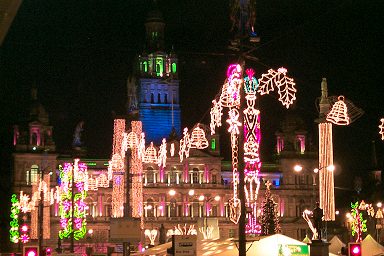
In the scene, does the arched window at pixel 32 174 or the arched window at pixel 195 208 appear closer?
the arched window at pixel 32 174

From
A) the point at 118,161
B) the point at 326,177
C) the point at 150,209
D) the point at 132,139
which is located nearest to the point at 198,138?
the point at 132,139

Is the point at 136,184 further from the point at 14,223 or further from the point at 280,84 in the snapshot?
the point at 14,223

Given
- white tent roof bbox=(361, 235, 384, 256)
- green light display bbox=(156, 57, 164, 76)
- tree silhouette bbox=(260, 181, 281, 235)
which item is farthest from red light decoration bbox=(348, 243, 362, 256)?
green light display bbox=(156, 57, 164, 76)

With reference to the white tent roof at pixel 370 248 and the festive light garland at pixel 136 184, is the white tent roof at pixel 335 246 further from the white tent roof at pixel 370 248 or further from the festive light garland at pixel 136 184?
the festive light garland at pixel 136 184

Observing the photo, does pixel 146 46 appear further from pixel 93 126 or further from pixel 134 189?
pixel 134 189

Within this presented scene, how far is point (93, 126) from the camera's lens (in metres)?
112

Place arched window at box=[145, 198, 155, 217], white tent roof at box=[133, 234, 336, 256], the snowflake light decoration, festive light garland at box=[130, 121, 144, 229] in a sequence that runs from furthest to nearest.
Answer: arched window at box=[145, 198, 155, 217] → festive light garland at box=[130, 121, 144, 229] → white tent roof at box=[133, 234, 336, 256] → the snowflake light decoration

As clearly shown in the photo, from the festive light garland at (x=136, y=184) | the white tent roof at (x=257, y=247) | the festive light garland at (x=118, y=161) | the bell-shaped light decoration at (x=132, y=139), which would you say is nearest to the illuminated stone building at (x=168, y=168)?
the festive light garland at (x=136, y=184)

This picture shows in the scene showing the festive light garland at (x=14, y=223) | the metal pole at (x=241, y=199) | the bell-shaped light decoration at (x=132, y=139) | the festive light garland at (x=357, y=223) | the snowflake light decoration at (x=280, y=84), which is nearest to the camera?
the metal pole at (x=241, y=199)

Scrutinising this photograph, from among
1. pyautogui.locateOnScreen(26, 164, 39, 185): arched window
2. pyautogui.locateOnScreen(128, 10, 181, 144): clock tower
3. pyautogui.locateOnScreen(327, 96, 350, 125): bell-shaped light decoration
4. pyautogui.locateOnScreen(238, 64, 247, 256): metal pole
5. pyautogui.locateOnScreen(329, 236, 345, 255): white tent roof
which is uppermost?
pyautogui.locateOnScreen(128, 10, 181, 144): clock tower

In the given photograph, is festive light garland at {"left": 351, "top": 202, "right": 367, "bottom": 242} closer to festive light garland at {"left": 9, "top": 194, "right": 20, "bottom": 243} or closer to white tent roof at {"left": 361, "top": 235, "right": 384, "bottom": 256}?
white tent roof at {"left": 361, "top": 235, "right": 384, "bottom": 256}

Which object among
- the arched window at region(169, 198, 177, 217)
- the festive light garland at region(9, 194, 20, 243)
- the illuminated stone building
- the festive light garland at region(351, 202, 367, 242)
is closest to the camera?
the festive light garland at region(351, 202, 367, 242)

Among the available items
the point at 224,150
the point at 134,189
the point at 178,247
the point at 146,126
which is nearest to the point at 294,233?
the point at 224,150

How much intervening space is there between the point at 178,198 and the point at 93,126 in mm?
14978
